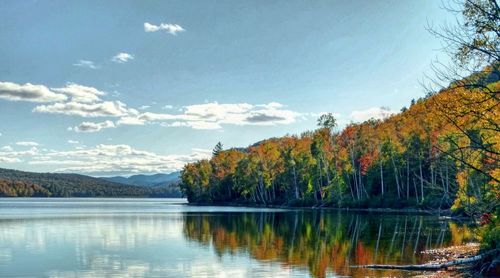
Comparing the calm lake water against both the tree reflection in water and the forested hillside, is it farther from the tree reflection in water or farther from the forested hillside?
the forested hillside

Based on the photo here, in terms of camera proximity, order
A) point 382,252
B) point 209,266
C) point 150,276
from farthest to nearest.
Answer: point 382,252
point 209,266
point 150,276

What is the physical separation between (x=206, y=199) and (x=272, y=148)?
1392 inches

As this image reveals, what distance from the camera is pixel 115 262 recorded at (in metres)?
29.0

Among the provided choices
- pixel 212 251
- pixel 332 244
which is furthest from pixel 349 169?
pixel 212 251

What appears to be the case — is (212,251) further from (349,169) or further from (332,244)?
(349,169)

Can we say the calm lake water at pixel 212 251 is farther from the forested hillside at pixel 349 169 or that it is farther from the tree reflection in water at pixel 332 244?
the forested hillside at pixel 349 169

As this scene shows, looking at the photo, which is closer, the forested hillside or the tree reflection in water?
the tree reflection in water

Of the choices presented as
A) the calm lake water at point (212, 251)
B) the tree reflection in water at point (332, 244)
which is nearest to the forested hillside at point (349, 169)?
the tree reflection in water at point (332, 244)

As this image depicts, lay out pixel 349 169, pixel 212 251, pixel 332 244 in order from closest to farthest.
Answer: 1. pixel 212 251
2. pixel 332 244
3. pixel 349 169

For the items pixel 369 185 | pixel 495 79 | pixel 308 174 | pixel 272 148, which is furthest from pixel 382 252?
pixel 272 148

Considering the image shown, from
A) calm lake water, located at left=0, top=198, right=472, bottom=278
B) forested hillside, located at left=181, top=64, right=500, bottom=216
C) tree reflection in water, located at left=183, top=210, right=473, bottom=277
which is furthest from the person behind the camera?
forested hillside, located at left=181, top=64, right=500, bottom=216

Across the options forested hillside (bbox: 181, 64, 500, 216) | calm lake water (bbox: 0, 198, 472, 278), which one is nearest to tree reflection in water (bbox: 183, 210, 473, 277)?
calm lake water (bbox: 0, 198, 472, 278)

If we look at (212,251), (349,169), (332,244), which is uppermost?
(349,169)

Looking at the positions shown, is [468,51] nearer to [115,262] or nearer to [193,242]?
[115,262]
